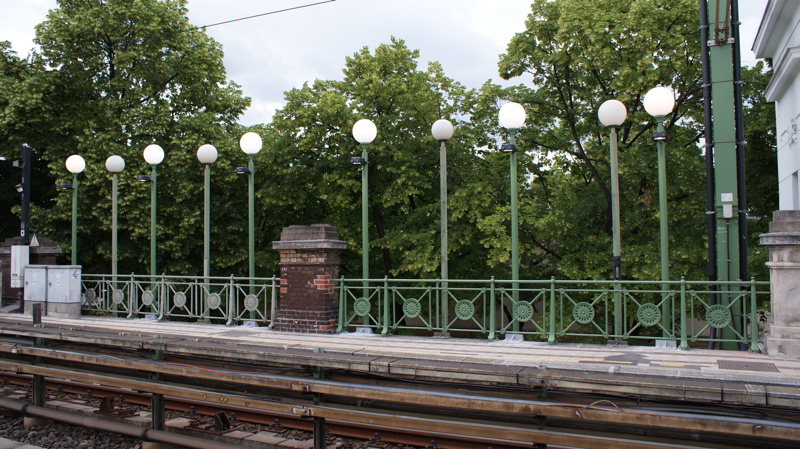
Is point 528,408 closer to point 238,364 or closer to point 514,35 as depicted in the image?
point 238,364

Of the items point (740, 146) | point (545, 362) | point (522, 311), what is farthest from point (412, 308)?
point (740, 146)

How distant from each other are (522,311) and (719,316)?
8.26ft

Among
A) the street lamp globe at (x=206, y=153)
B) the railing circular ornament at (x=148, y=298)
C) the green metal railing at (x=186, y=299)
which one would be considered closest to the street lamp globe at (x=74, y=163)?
the green metal railing at (x=186, y=299)

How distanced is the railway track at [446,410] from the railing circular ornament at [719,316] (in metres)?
2.90

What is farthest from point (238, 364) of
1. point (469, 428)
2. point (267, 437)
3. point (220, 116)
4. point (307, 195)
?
point (220, 116)

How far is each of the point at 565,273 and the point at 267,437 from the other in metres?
12.0

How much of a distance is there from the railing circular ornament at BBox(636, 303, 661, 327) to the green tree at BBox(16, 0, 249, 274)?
15.5 metres

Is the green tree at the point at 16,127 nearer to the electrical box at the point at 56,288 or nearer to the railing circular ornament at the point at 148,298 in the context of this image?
the electrical box at the point at 56,288

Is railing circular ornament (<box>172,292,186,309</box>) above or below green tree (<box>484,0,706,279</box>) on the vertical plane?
below

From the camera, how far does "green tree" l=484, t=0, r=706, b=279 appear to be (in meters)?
16.1

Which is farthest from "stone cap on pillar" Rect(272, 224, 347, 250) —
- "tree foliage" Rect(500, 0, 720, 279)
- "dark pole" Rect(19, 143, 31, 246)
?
"tree foliage" Rect(500, 0, 720, 279)

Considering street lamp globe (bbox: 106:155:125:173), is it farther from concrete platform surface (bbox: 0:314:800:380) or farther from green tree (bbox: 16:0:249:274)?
concrete platform surface (bbox: 0:314:800:380)

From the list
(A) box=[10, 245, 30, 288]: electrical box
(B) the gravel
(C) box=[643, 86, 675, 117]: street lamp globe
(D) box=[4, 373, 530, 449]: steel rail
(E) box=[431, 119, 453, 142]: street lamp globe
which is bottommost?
(B) the gravel

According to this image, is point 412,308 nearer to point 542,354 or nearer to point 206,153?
point 542,354
